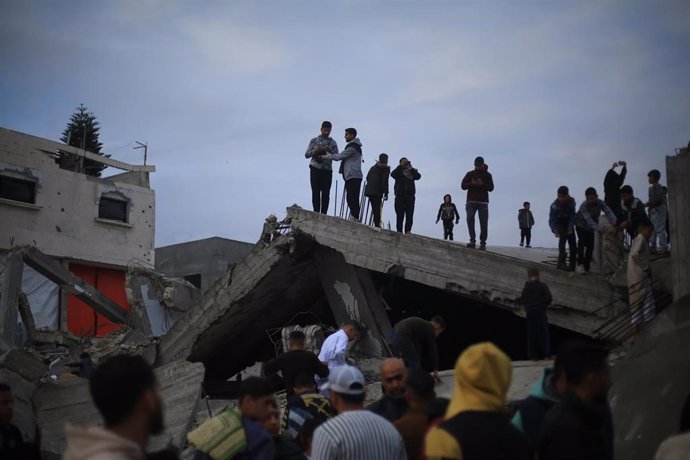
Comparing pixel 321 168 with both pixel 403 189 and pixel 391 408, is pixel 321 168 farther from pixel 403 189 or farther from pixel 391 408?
pixel 391 408

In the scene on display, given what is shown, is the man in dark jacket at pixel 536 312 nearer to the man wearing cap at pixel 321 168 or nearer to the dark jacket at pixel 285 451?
the man wearing cap at pixel 321 168

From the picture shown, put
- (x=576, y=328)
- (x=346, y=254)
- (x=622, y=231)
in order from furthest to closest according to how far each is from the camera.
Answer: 1. (x=346, y=254)
2. (x=622, y=231)
3. (x=576, y=328)

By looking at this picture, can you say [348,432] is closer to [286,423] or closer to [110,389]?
[110,389]

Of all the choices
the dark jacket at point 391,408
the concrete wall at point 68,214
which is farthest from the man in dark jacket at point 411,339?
the concrete wall at point 68,214

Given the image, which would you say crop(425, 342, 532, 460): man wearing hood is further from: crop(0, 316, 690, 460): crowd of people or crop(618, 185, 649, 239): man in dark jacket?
crop(618, 185, 649, 239): man in dark jacket

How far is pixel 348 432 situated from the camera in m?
4.63

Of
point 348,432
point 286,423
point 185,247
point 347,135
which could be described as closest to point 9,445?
point 286,423

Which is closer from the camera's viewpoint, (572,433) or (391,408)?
(572,433)

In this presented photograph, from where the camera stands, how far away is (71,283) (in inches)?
776

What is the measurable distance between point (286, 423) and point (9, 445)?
234cm

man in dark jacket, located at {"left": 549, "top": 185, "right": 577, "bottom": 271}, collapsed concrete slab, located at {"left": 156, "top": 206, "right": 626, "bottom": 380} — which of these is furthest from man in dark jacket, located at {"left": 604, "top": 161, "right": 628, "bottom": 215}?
collapsed concrete slab, located at {"left": 156, "top": 206, "right": 626, "bottom": 380}

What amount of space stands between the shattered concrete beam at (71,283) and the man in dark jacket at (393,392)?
548 inches

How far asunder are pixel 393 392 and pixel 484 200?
8.94 metres

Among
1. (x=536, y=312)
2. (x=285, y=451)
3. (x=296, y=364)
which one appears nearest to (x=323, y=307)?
(x=536, y=312)
